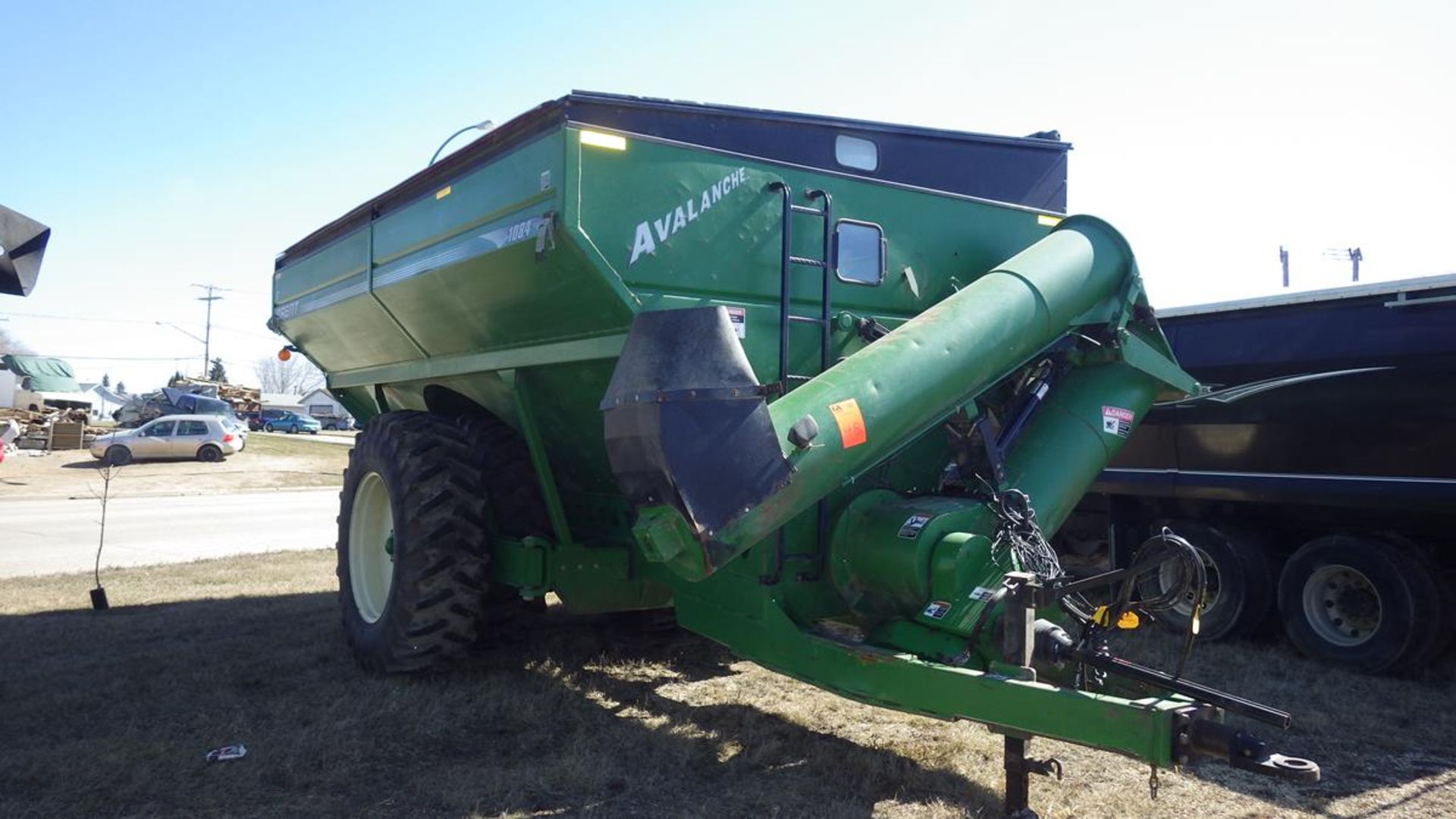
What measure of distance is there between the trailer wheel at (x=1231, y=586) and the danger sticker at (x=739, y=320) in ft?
12.6

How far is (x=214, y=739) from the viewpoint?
4773mm

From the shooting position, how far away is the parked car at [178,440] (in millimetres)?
28891

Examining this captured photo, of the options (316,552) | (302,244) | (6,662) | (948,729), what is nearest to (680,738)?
(948,729)

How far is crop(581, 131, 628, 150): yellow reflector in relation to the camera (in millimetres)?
4316

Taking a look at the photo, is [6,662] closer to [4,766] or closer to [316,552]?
[4,766]

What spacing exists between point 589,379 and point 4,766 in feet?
9.56

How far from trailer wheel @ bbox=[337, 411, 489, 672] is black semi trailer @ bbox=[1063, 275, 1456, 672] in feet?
12.7

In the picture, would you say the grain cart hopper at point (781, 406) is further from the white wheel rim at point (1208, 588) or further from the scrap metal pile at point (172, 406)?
the scrap metal pile at point (172, 406)

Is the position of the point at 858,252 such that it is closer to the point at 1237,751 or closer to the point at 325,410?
the point at 1237,751

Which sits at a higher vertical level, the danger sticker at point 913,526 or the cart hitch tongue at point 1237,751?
the danger sticker at point 913,526

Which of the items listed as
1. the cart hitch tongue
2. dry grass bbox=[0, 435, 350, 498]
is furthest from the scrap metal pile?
the cart hitch tongue

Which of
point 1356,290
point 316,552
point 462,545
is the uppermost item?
point 1356,290

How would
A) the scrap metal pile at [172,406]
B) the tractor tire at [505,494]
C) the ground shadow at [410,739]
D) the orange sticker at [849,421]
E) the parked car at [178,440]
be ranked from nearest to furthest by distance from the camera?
the orange sticker at [849,421] → the ground shadow at [410,739] → the tractor tire at [505,494] → the parked car at [178,440] → the scrap metal pile at [172,406]

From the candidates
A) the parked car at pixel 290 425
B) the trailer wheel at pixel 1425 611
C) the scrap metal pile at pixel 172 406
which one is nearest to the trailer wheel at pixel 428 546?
the trailer wheel at pixel 1425 611
